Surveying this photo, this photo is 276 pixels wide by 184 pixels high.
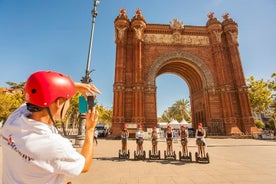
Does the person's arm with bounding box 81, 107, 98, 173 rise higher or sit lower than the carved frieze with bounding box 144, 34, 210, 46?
lower

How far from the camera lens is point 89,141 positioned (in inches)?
50.5

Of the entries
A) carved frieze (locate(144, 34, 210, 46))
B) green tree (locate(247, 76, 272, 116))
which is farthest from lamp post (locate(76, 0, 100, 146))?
green tree (locate(247, 76, 272, 116))

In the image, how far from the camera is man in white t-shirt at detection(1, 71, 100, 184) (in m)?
0.99

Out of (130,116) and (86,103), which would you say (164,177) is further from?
(130,116)

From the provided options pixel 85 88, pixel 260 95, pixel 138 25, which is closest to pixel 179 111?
pixel 260 95

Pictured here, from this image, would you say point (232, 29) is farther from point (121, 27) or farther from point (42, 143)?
point (42, 143)

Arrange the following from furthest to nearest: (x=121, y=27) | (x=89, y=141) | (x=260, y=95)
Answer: (x=260, y=95) → (x=121, y=27) → (x=89, y=141)

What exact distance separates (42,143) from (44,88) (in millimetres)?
424

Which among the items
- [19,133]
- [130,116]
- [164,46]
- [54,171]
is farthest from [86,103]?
[164,46]

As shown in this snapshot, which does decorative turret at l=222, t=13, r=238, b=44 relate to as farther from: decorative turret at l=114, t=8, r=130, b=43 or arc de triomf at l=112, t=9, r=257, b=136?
decorative turret at l=114, t=8, r=130, b=43

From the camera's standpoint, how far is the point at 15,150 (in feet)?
3.49

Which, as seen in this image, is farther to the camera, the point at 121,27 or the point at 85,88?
the point at 121,27

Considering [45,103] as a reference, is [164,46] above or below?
above

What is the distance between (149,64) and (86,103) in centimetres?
2226
